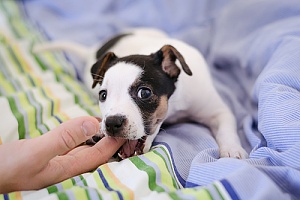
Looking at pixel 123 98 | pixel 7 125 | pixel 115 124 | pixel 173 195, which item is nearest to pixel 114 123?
pixel 115 124

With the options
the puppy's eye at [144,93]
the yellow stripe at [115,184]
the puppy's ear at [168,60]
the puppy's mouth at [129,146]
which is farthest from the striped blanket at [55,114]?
the puppy's ear at [168,60]

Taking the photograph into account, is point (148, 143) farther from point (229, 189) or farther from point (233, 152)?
point (229, 189)

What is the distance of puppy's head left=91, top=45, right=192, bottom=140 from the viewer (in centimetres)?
133

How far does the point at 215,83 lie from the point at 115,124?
2.99 feet

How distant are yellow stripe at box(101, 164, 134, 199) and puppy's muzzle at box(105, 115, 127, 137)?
12cm

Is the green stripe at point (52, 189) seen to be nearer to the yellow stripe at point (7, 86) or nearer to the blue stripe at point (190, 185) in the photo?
the blue stripe at point (190, 185)

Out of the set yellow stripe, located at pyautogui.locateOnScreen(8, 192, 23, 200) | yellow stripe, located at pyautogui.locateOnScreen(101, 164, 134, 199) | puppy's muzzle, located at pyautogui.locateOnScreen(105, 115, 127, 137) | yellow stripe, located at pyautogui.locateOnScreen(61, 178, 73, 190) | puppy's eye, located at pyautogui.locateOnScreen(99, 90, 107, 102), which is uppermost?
puppy's eye, located at pyautogui.locateOnScreen(99, 90, 107, 102)

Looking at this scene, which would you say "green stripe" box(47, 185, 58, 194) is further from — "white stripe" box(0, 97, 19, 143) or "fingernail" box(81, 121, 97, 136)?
"white stripe" box(0, 97, 19, 143)

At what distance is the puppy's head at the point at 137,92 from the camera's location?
52.4 inches

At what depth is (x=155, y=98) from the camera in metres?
1.47

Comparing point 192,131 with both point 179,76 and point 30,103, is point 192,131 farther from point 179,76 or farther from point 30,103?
point 30,103

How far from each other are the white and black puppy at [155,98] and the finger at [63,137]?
14 cm

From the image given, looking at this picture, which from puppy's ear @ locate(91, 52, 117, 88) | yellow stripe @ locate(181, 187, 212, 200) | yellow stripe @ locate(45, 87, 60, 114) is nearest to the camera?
yellow stripe @ locate(181, 187, 212, 200)

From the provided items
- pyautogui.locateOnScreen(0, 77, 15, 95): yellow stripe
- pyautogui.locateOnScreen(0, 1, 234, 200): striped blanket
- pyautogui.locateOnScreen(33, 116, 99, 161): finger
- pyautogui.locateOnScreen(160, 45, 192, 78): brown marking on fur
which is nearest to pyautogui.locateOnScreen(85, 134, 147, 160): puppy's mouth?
pyautogui.locateOnScreen(0, 1, 234, 200): striped blanket
